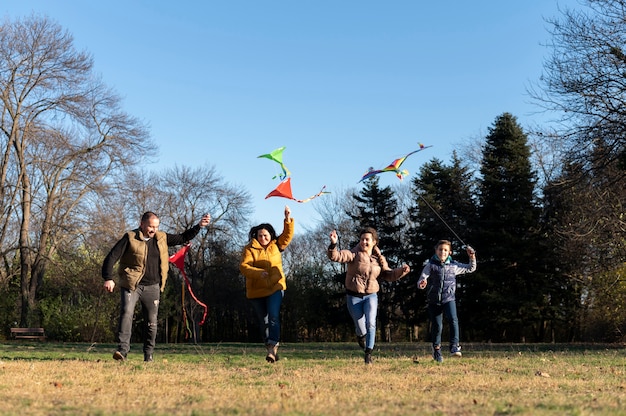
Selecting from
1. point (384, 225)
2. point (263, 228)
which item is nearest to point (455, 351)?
point (263, 228)

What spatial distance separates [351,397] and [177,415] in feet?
5.14

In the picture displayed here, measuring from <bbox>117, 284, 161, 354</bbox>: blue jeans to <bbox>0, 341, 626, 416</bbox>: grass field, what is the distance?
1.33 feet

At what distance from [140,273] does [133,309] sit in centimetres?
56

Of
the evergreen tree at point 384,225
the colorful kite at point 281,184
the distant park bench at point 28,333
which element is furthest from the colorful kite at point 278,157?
the evergreen tree at point 384,225

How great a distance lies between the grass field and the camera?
465 cm

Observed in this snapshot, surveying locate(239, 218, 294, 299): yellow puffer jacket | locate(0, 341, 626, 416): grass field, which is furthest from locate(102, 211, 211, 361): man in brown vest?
locate(239, 218, 294, 299): yellow puffer jacket

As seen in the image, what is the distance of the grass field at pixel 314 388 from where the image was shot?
15.3 feet

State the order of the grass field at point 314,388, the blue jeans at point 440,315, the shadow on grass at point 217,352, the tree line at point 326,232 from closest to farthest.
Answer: the grass field at point 314,388
the blue jeans at point 440,315
the shadow on grass at point 217,352
the tree line at point 326,232

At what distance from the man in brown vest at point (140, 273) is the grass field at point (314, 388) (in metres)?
0.53

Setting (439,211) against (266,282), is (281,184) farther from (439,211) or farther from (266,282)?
(439,211)

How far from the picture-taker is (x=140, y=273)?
8.65 m

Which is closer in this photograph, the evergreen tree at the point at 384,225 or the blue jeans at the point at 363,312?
the blue jeans at the point at 363,312

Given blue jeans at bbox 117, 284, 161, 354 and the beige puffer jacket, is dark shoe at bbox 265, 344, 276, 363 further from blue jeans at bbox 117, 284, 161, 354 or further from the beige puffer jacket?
blue jeans at bbox 117, 284, 161, 354

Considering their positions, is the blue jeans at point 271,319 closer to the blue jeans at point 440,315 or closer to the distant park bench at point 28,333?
the blue jeans at point 440,315
